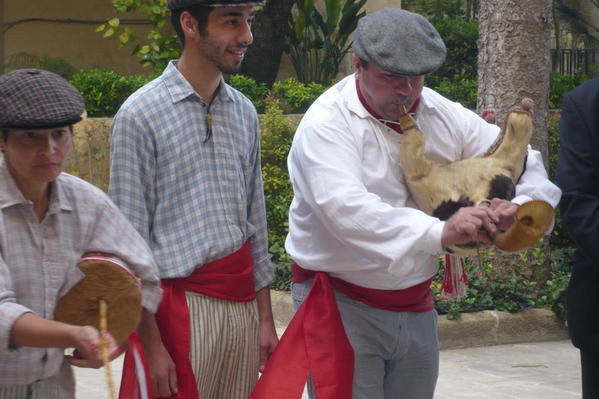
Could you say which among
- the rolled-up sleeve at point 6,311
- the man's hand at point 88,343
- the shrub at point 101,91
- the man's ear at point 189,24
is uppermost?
the man's ear at point 189,24

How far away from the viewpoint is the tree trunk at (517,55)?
775 cm

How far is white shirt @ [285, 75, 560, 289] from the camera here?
2988 millimetres

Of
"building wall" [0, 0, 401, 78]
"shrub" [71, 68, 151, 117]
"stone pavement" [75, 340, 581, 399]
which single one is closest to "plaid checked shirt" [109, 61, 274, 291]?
"stone pavement" [75, 340, 581, 399]

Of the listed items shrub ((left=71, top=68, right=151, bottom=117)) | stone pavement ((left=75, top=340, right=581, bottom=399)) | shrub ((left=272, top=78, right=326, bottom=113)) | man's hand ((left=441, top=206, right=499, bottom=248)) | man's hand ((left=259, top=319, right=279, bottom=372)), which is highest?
man's hand ((left=441, top=206, right=499, bottom=248))

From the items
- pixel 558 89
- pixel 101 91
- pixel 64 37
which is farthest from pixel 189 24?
pixel 64 37

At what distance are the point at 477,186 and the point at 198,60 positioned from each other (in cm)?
104

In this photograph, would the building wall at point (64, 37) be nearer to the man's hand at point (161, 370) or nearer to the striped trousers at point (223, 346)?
the striped trousers at point (223, 346)

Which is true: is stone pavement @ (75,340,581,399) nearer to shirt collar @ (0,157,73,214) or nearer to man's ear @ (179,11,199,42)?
man's ear @ (179,11,199,42)

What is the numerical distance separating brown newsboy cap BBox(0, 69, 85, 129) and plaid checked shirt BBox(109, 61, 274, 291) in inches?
22.3

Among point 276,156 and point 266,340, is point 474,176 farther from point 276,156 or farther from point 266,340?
point 276,156

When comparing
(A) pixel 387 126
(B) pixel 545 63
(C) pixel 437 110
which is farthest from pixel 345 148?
(B) pixel 545 63

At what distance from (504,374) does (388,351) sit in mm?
3342

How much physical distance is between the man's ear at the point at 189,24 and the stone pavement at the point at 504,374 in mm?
3117

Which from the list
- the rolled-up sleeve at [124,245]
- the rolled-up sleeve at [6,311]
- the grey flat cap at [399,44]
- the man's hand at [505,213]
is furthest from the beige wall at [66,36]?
the man's hand at [505,213]
